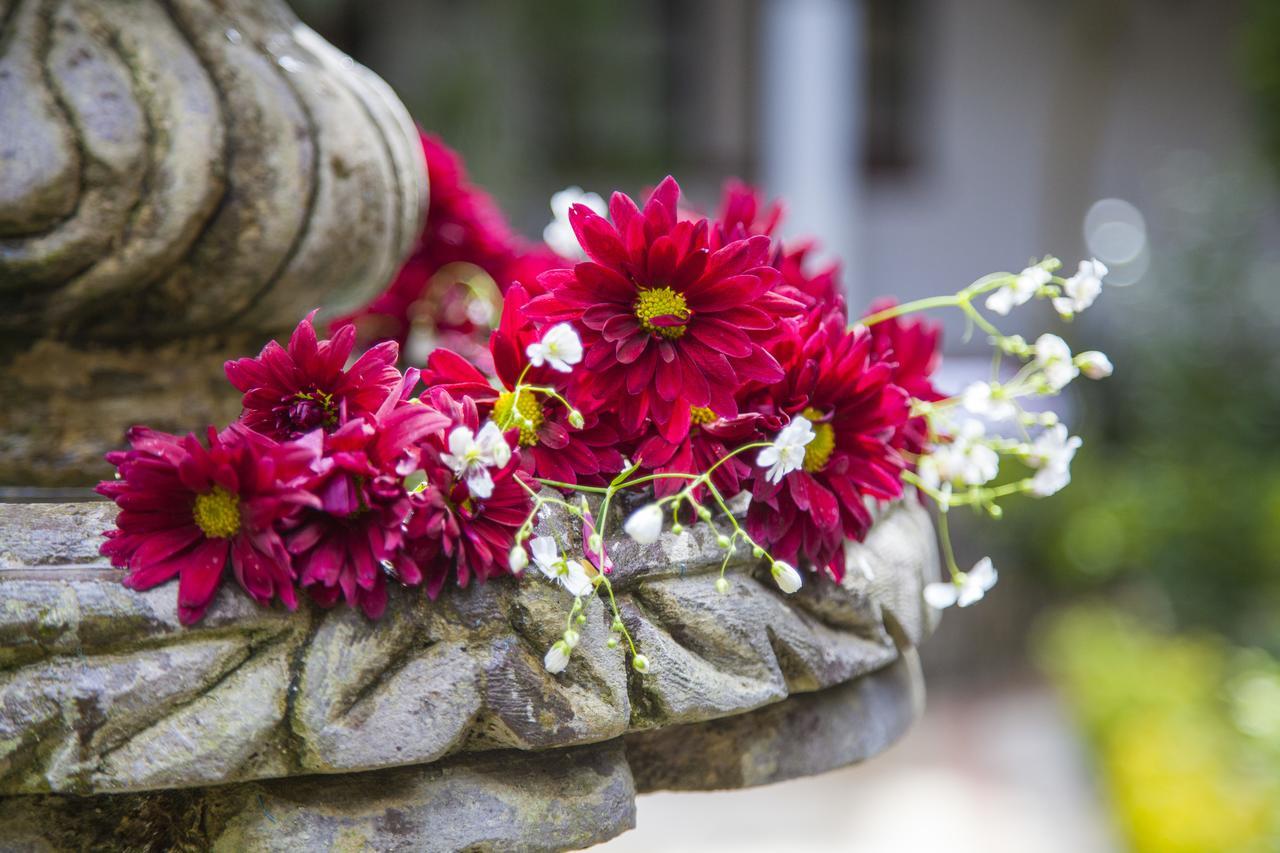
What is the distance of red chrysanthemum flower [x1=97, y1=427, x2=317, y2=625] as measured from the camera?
747 mm

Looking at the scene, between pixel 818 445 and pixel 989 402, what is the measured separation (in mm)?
185

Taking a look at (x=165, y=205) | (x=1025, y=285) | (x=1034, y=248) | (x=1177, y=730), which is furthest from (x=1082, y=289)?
(x=1034, y=248)

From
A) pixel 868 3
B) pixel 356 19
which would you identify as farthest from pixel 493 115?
pixel 868 3

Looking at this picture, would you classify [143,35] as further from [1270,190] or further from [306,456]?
[1270,190]

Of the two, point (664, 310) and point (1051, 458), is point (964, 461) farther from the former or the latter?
point (664, 310)

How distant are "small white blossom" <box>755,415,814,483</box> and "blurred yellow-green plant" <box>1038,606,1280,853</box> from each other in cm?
244

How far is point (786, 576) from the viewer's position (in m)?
0.84

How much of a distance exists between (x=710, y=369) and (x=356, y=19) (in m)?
7.55

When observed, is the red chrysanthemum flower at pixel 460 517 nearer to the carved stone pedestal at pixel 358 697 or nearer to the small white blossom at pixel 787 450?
the carved stone pedestal at pixel 358 697

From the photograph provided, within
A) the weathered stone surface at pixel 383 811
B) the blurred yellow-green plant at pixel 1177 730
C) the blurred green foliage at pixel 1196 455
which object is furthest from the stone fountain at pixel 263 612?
the blurred green foliage at pixel 1196 455

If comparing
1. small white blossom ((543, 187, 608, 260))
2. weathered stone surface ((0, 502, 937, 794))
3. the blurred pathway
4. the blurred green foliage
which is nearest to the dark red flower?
small white blossom ((543, 187, 608, 260))

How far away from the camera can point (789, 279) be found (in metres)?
1.08

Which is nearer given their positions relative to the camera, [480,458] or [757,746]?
[480,458]

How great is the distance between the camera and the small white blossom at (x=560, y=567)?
784 millimetres
